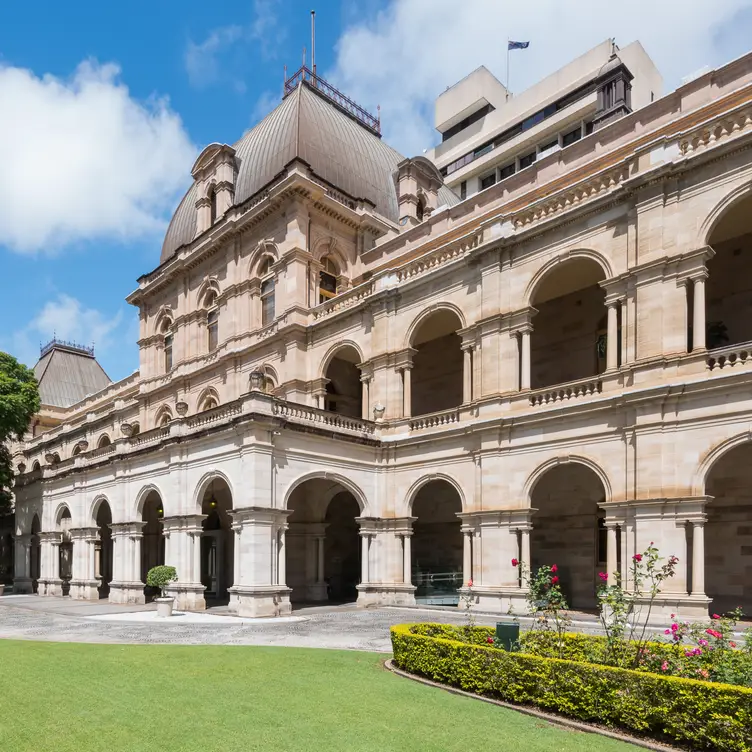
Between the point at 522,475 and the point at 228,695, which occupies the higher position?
the point at 522,475

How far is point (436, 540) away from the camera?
28.5 metres

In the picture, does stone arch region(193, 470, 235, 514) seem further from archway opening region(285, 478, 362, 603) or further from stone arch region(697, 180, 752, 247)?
stone arch region(697, 180, 752, 247)

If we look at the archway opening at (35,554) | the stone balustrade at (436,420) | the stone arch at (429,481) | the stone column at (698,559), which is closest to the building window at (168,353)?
the archway opening at (35,554)

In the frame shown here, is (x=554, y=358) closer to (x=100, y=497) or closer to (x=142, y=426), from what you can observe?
(x=100, y=497)

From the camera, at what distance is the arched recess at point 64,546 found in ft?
117

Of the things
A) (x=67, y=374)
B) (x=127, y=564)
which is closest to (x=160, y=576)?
(x=127, y=564)

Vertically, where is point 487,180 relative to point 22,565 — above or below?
above

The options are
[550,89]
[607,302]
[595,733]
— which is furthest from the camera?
[550,89]

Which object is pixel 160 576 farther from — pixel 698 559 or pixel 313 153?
pixel 313 153

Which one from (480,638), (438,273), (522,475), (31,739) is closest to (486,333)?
(438,273)

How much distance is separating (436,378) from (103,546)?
72.1 ft

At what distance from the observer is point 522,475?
70.5 feet

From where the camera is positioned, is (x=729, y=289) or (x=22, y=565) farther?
(x=22, y=565)

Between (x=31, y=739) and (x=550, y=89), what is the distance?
58.6 m
